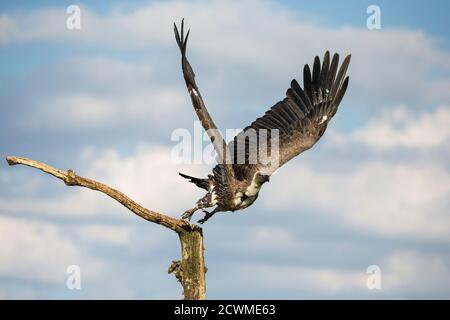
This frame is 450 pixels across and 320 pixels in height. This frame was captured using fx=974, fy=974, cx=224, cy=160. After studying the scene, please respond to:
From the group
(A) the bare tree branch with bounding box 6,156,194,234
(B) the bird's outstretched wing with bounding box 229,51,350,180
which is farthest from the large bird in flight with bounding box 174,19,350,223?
(A) the bare tree branch with bounding box 6,156,194,234

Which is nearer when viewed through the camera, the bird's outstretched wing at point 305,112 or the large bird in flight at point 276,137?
the large bird in flight at point 276,137

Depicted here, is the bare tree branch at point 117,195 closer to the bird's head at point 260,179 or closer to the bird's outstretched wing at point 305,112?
the bird's head at point 260,179

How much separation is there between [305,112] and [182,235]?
6657 millimetres

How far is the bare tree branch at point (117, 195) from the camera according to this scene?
1859 cm

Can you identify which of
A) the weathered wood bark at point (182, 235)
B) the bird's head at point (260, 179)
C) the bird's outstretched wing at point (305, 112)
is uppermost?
the bird's outstretched wing at point (305, 112)

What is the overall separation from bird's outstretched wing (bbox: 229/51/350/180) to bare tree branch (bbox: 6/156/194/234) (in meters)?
5.04

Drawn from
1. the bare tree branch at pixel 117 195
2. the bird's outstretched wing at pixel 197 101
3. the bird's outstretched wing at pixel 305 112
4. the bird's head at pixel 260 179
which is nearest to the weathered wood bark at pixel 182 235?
the bare tree branch at pixel 117 195

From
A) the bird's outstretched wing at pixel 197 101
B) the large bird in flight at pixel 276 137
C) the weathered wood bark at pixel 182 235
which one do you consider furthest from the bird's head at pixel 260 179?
the weathered wood bark at pixel 182 235

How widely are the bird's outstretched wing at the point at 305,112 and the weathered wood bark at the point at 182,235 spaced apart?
5.03 meters

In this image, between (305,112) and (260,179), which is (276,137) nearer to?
(305,112)

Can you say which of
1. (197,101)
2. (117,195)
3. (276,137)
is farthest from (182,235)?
(276,137)

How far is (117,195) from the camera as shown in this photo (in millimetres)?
18719

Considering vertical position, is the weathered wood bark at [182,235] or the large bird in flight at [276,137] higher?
the large bird in flight at [276,137]
